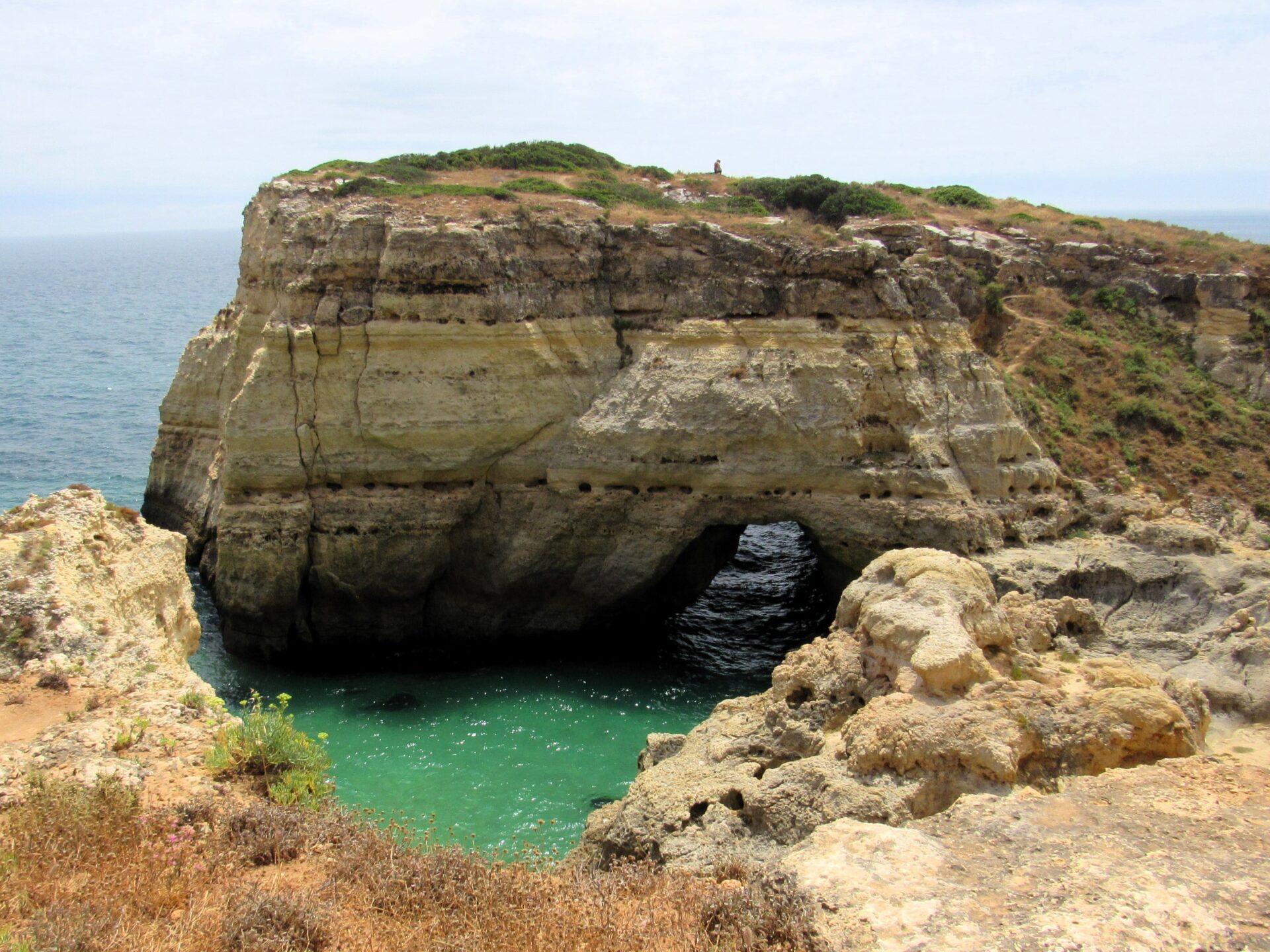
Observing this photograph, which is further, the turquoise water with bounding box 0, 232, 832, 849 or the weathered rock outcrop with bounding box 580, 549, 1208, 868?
the turquoise water with bounding box 0, 232, 832, 849

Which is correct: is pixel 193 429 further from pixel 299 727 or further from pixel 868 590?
pixel 868 590

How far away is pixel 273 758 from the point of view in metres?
9.11

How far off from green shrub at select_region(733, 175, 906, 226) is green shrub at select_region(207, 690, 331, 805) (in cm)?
2351

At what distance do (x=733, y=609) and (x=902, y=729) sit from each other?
14.5 m

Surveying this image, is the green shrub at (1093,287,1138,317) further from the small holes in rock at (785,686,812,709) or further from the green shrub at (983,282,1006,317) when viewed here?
the small holes in rock at (785,686,812,709)

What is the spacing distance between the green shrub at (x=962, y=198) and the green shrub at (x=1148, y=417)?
11.2m

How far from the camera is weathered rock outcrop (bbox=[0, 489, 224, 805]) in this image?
858cm

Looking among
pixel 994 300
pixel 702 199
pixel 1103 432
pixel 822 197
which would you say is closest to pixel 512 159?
pixel 702 199

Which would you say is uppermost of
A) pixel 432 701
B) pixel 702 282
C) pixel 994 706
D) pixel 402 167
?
pixel 402 167

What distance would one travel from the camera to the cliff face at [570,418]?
65.0 ft

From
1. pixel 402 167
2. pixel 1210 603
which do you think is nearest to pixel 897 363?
pixel 1210 603

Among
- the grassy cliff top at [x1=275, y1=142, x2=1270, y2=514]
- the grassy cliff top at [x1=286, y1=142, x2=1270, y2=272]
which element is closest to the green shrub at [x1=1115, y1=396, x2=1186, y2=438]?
the grassy cliff top at [x1=275, y1=142, x2=1270, y2=514]

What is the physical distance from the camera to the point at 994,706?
1012 centimetres

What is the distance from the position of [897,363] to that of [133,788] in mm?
16393
